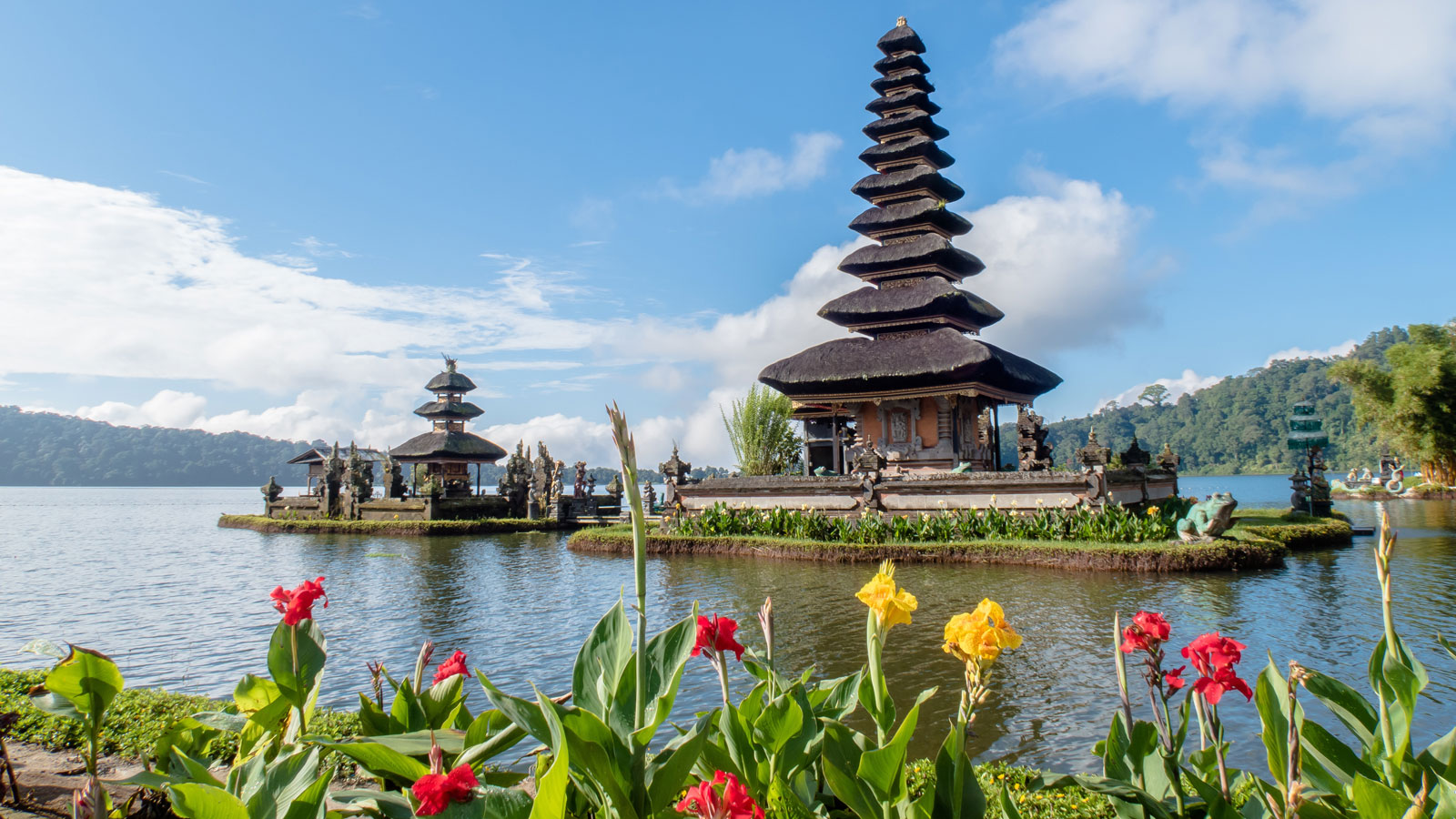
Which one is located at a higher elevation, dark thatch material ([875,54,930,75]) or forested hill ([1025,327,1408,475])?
dark thatch material ([875,54,930,75])

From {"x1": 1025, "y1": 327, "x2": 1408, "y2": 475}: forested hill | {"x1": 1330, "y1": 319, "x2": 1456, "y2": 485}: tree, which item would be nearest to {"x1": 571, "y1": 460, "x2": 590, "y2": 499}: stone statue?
{"x1": 1330, "y1": 319, "x2": 1456, "y2": 485}: tree

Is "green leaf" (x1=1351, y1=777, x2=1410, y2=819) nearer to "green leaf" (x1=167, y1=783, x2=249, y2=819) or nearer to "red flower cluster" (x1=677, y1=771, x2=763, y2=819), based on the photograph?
"red flower cluster" (x1=677, y1=771, x2=763, y2=819)

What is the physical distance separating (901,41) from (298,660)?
31.1 m

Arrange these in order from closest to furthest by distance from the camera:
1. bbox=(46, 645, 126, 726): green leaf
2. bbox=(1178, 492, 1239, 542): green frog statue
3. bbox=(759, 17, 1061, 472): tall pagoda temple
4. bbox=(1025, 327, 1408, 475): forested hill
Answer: bbox=(46, 645, 126, 726): green leaf < bbox=(1178, 492, 1239, 542): green frog statue < bbox=(759, 17, 1061, 472): tall pagoda temple < bbox=(1025, 327, 1408, 475): forested hill

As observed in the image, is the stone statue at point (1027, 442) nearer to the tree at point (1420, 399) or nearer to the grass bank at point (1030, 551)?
the grass bank at point (1030, 551)

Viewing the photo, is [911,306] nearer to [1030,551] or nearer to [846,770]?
[1030,551]

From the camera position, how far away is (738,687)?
6.77 m

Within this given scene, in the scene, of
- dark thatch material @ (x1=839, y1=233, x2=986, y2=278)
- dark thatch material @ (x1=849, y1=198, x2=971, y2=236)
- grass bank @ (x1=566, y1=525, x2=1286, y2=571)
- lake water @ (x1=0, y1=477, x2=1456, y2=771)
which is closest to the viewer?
lake water @ (x1=0, y1=477, x2=1456, y2=771)

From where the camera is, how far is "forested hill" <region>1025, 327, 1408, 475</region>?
9913cm

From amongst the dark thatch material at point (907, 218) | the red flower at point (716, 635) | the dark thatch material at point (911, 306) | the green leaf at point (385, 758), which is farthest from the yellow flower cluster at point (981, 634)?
the dark thatch material at point (907, 218)

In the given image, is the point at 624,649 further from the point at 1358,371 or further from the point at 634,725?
the point at 1358,371

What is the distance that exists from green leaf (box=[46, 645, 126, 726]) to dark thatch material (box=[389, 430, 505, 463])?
35.7 m

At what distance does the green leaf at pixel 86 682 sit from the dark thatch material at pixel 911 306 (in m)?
23.2

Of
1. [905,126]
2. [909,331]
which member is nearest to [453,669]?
[909,331]
